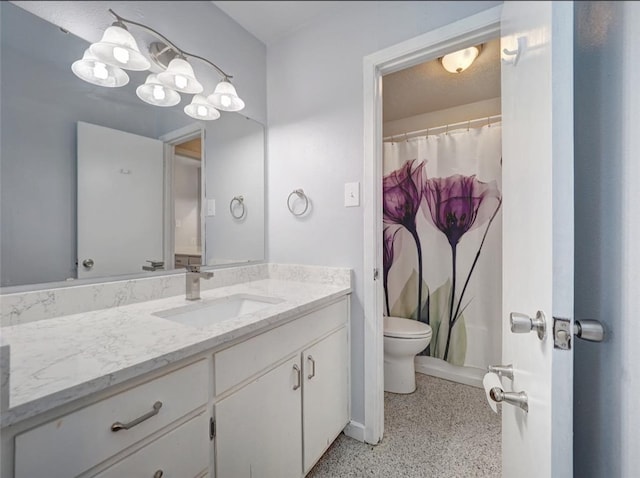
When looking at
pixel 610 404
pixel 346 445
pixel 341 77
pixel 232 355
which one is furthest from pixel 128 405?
pixel 341 77

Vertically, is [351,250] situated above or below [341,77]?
below

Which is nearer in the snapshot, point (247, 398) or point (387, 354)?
point (247, 398)

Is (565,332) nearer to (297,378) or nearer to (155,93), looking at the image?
(297,378)

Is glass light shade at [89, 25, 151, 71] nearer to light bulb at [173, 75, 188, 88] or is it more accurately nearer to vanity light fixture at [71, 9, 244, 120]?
vanity light fixture at [71, 9, 244, 120]

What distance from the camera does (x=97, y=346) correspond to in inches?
24.4

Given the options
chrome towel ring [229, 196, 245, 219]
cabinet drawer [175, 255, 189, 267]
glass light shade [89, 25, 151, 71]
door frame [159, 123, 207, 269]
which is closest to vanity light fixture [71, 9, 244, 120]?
glass light shade [89, 25, 151, 71]

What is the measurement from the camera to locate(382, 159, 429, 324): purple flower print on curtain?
203 cm

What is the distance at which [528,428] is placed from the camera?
576mm

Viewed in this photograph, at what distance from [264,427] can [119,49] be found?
4.31 feet

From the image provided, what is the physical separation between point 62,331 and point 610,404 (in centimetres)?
130

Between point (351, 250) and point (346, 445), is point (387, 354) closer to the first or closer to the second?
point (346, 445)

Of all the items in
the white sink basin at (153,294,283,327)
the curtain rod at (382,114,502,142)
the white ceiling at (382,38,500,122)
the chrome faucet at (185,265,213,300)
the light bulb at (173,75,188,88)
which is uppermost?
the white ceiling at (382,38,500,122)

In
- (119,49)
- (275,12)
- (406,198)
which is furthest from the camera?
(406,198)

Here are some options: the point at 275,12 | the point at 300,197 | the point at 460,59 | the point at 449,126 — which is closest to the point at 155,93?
the point at 275,12
